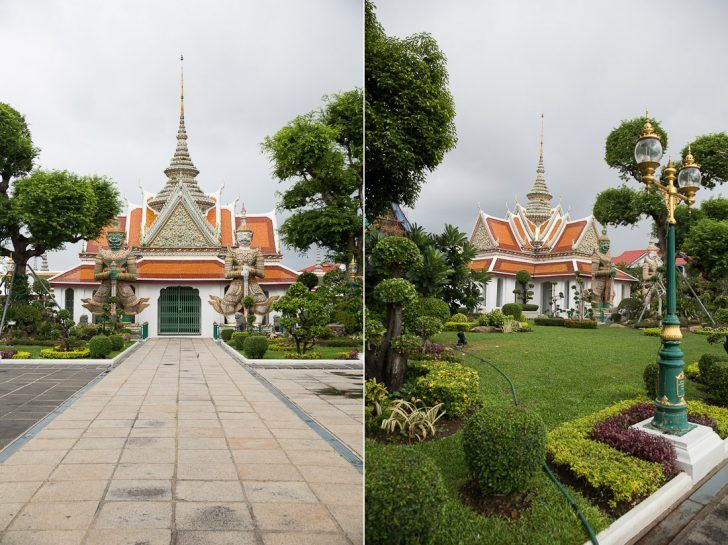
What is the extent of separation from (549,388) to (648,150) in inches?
60.1

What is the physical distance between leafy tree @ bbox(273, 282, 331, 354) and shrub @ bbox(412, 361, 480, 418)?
23.4 feet

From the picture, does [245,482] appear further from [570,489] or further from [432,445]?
[570,489]

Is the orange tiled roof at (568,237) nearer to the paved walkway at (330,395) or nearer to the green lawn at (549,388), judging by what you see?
the green lawn at (549,388)

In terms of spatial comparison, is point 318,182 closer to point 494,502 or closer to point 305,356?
point 305,356

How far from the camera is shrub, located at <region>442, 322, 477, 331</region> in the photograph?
2.39 m

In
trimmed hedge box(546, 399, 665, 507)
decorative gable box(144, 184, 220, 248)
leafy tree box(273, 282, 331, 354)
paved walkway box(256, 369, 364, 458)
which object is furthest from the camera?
decorative gable box(144, 184, 220, 248)

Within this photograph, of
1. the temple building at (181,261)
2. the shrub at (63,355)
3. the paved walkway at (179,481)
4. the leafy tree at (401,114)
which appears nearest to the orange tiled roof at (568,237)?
the leafy tree at (401,114)

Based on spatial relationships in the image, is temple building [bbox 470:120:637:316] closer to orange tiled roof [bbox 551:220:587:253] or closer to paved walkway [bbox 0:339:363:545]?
orange tiled roof [bbox 551:220:587:253]

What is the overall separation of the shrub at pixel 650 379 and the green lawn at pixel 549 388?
4 cm

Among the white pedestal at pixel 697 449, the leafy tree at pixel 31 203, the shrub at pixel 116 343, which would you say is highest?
the leafy tree at pixel 31 203

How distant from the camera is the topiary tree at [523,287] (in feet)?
9.10

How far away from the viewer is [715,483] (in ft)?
10.0

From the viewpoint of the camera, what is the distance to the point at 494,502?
2.24 m

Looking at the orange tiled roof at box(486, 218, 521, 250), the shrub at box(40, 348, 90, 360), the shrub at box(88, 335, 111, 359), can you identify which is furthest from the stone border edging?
the shrub at box(40, 348, 90, 360)
